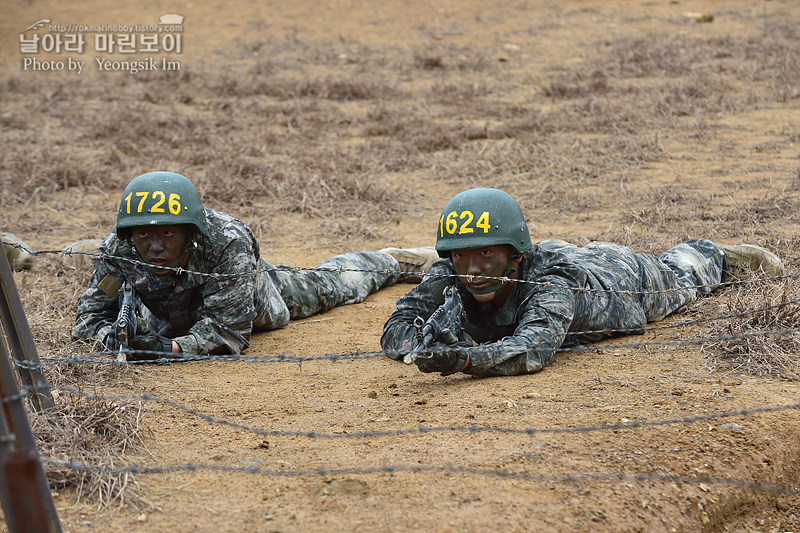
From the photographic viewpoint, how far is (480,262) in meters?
4.59

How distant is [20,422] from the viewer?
104 inches

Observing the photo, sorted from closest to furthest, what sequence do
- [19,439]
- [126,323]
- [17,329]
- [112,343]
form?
[19,439] < [17,329] < [126,323] < [112,343]

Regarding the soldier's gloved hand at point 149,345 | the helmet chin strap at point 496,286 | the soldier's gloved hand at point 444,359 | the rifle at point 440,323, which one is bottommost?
the soldier's gloved hand at point 149,345

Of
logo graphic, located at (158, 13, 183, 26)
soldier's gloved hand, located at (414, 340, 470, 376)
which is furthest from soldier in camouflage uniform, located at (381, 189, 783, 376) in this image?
logo graphic, located at (158, 13, 183, 26)

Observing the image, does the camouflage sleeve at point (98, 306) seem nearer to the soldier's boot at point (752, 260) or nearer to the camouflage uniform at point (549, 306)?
the camouflage uniform at point (549, 306)

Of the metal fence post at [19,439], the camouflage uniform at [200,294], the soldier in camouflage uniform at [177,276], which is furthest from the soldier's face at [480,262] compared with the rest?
the metal fence post at [19,439]

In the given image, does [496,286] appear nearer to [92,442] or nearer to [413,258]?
[92,442]

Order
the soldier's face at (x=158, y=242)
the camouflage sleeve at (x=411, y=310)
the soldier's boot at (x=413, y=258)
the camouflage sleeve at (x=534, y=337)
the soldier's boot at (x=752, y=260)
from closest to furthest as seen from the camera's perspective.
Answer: the camouflage sleeve at (x=534, y=337), the camouflage sleeve at (x=411, y=310), the soldier's face at (x=158, y=242), the soldier's boot at (x=752, y=260), the soldier's boot at (x=413, y=258)

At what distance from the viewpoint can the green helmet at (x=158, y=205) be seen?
16.2ft

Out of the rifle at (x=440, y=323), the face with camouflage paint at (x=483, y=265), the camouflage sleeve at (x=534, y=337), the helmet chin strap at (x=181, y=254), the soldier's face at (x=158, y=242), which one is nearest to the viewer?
the rifle at (x=440, y=323)

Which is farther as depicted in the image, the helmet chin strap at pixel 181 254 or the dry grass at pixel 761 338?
the helmet chin strap at pixel 181 254

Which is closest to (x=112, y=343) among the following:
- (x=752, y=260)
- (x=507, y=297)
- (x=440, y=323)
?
(x=440, y=323)

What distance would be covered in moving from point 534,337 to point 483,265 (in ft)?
1.41

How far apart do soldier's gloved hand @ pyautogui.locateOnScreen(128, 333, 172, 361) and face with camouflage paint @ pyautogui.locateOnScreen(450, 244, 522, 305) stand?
1628mm
